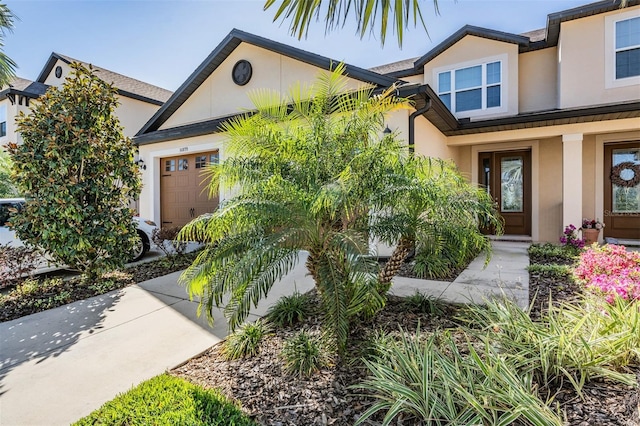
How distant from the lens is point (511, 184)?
10414mm

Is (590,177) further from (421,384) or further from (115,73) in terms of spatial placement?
(115,73)

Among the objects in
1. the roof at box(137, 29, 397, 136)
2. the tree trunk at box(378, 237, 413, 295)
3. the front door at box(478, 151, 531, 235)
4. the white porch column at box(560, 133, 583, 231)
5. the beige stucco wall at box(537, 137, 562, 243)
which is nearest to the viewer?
the tree trunk at box(378, 237, 413, 295)

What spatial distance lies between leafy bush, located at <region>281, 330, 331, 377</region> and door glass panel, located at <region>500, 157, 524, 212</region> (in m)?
9.59

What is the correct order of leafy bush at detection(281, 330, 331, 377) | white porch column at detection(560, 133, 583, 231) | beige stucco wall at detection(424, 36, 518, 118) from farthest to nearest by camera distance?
1. beige stucco wall at detection(424, 36, 518, 118)
2. white porch column at detection(560, 133, 583, 231)
3. leafy bush at detection(281, 330, 331, 377)

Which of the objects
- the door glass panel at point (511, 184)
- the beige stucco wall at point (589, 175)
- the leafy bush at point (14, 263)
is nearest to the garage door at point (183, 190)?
the leafy bush at point (14, 263)

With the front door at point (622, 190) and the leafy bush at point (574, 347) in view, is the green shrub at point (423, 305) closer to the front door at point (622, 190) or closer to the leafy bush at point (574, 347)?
the leafy bush at point (574, 347)

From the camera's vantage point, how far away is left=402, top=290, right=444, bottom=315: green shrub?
13.0 ft

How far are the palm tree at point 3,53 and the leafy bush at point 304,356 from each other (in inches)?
409

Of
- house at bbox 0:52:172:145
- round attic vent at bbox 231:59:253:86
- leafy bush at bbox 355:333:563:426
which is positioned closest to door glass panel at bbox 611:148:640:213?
leafy bush at bbox 355:333:563:426

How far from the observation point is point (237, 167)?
3746 millimetres

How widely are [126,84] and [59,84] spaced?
342 cm

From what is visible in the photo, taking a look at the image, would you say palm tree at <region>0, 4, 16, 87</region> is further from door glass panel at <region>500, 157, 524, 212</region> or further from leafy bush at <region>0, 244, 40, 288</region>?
door glass panel at <region>500, 157, 524, 212</region>

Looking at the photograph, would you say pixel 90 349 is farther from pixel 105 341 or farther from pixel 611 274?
pixel 611 274

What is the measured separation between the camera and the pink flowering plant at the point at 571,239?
782cm
